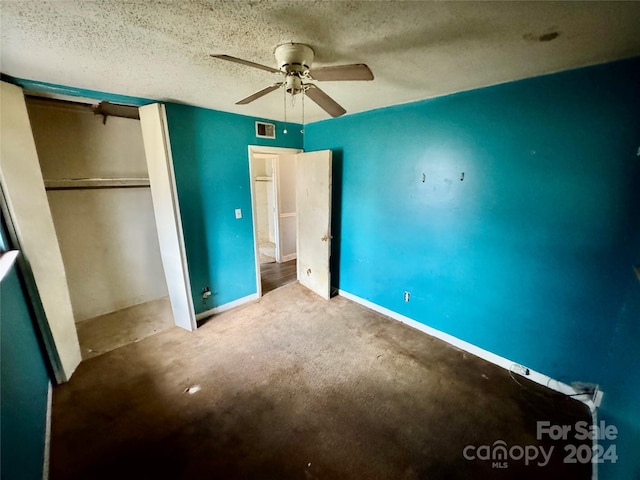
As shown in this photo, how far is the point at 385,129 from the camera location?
2.71 meters

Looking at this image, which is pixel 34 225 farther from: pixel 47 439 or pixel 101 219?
pixel 47 439

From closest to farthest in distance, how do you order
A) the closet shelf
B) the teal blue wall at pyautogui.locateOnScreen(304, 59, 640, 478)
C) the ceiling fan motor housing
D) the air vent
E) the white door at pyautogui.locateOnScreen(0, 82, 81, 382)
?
the ceiling fan motor housing
the teal blue wall at pyautogui.locateOnScreen(304, 59, 640, 478)
the white door at pyautogui.locateOnScreen(0, 82, 81, 382)
the closet shelf
the air vent

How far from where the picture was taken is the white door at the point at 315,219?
322 centimetres

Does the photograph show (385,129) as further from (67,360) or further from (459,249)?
(67,360)

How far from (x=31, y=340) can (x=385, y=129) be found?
340cm

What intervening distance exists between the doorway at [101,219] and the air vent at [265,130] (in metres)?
1.45

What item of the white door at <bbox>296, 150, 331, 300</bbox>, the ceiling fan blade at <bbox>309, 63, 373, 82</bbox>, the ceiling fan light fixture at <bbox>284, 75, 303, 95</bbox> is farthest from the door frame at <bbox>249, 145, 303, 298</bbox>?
the ceiling fan blade at <bbox>309, 63, 373, 82</bbox>

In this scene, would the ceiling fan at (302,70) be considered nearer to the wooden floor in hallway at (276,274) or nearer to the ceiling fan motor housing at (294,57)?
the ceiling fan motor housing at (294,57)

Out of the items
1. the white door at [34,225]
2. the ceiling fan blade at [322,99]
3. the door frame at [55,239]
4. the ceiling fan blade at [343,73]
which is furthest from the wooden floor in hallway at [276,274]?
the ceiling fan blade at [343,73]

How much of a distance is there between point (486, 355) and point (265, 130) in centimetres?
340

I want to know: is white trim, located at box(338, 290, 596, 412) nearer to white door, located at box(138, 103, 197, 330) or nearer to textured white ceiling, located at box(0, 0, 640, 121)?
white door, located at box(138, 103, 197, 330)

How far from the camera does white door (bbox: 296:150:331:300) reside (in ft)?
10.6

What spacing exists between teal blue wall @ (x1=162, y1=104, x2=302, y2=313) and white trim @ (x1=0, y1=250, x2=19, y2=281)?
47.4 inches

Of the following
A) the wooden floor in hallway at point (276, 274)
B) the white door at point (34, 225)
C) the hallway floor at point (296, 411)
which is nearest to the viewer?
the hallway floor at point (296, 411)
